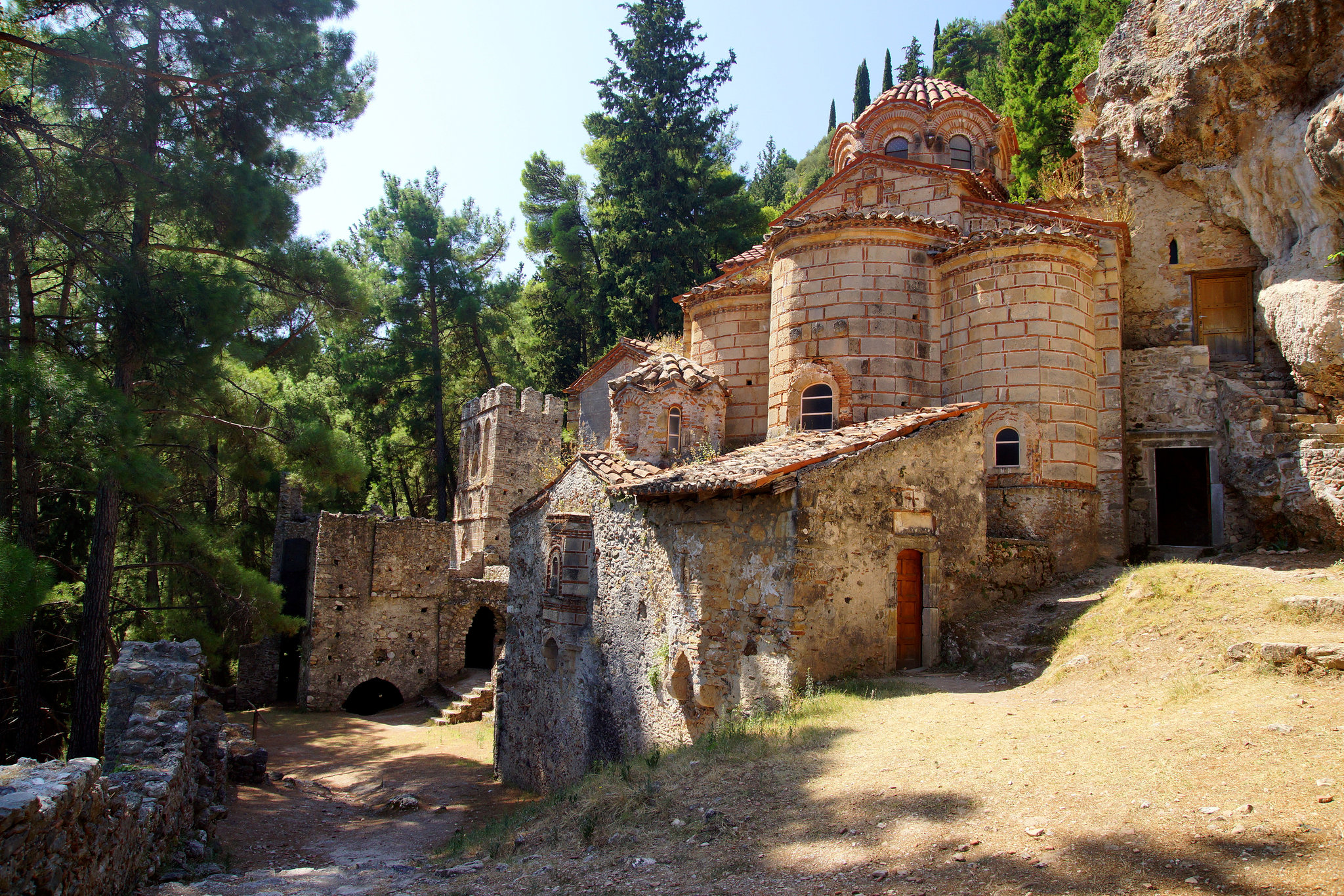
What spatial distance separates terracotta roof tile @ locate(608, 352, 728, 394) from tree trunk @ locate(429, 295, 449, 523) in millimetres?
16659

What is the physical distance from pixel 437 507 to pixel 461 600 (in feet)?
34.3

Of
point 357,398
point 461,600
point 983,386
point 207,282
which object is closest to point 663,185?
point 357,398

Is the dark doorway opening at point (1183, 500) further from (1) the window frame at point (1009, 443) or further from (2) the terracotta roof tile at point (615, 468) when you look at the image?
(2) the terracotta roof tile at point (615, 468)

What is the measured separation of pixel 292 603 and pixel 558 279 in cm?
1502

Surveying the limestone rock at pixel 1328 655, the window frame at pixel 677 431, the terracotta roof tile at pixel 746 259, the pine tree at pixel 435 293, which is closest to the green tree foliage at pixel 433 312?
the pine tree at pixel 435 293

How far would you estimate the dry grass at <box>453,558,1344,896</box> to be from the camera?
4496 mm

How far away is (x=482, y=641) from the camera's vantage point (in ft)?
75.8

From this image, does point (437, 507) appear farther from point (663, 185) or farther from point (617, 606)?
point (617, 606)

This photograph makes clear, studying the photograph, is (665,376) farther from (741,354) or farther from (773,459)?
(773,459)

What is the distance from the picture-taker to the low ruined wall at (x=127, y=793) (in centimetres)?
431

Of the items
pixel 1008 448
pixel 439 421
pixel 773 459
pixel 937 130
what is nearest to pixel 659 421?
pixel 773 459

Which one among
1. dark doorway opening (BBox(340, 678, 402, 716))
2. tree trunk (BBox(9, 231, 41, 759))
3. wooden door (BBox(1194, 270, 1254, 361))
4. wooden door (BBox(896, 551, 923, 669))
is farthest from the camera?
dark doorway opening (BBox(340, 678, 402, 716))

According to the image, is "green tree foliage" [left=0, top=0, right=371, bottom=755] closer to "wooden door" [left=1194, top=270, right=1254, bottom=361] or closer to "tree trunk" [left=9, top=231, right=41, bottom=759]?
"tree trunk" [left=9, top=231, right=41, bottom=759]

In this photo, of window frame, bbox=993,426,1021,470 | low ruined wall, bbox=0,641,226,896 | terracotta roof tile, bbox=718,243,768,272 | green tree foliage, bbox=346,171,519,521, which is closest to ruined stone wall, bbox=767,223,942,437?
window frame, bbox=993,426,1021,470
